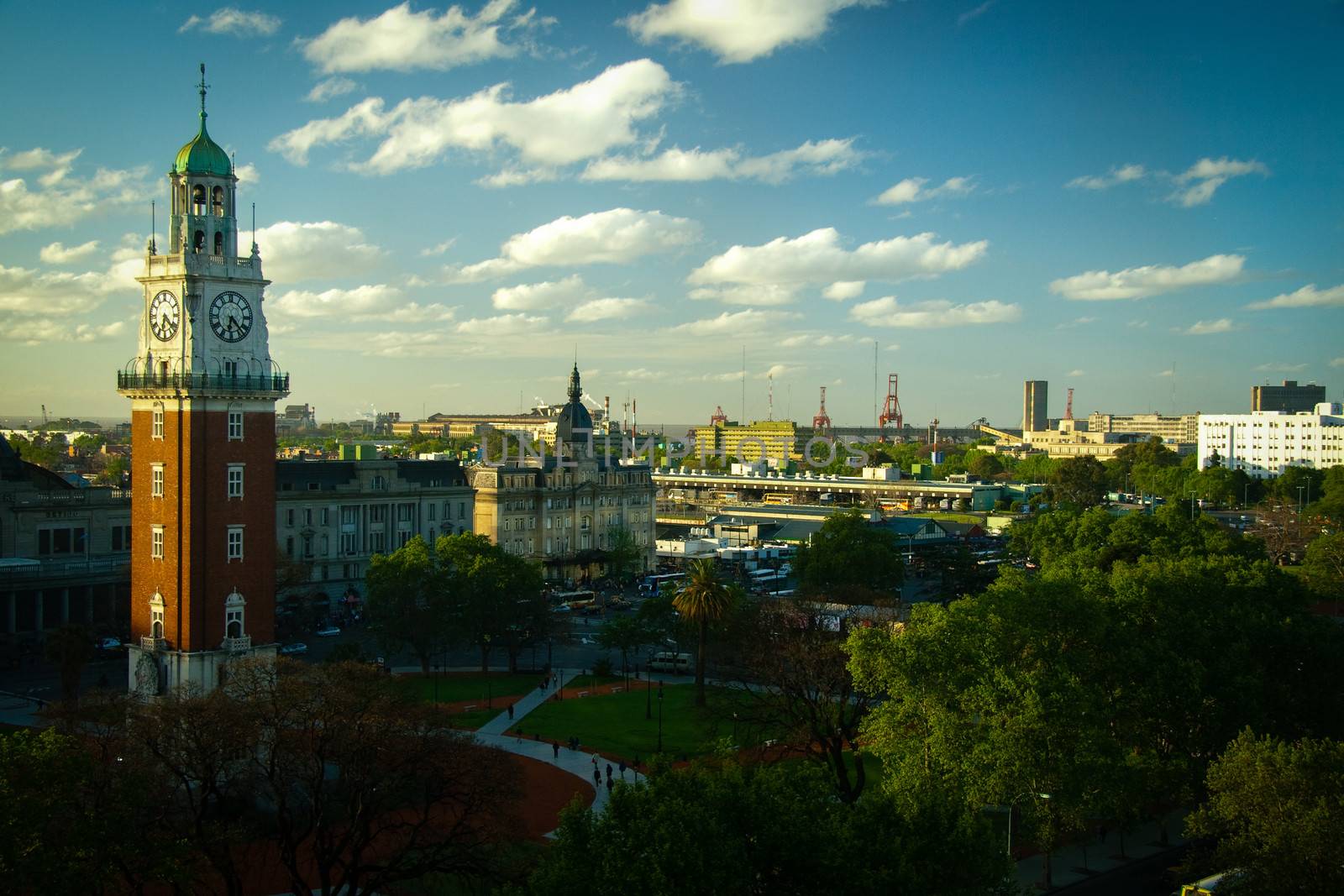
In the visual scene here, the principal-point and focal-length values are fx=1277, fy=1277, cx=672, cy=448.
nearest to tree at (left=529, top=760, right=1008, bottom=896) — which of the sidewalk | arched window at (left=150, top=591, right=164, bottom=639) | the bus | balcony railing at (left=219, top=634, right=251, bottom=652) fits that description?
the sidewalk

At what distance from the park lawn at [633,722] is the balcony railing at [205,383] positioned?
67.0ft

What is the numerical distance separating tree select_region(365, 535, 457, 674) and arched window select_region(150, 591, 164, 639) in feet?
69.7

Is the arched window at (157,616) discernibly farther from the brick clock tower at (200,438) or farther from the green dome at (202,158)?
the green dome at (202,158)

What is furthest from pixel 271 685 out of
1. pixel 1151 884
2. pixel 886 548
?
pixel 886 548

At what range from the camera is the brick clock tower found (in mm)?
52406

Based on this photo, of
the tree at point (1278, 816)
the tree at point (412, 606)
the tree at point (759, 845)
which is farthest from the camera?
the tree at point (412, 606)

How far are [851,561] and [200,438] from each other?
5123 cm

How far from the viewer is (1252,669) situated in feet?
163

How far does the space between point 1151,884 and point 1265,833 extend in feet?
30.5

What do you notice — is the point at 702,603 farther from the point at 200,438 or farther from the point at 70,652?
the point at 70,652

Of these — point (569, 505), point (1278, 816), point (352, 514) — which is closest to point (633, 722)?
point (1278, 816)

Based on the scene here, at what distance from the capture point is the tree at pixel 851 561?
91188 millimetres

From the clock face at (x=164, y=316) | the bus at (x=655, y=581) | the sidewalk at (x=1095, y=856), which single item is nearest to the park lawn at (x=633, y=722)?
the sidewalk at (x=1095, y=856)

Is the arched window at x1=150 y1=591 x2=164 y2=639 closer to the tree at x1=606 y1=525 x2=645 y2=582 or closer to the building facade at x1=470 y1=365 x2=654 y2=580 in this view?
the building facade at x1=470 y1=365 x2=654 y2=580
